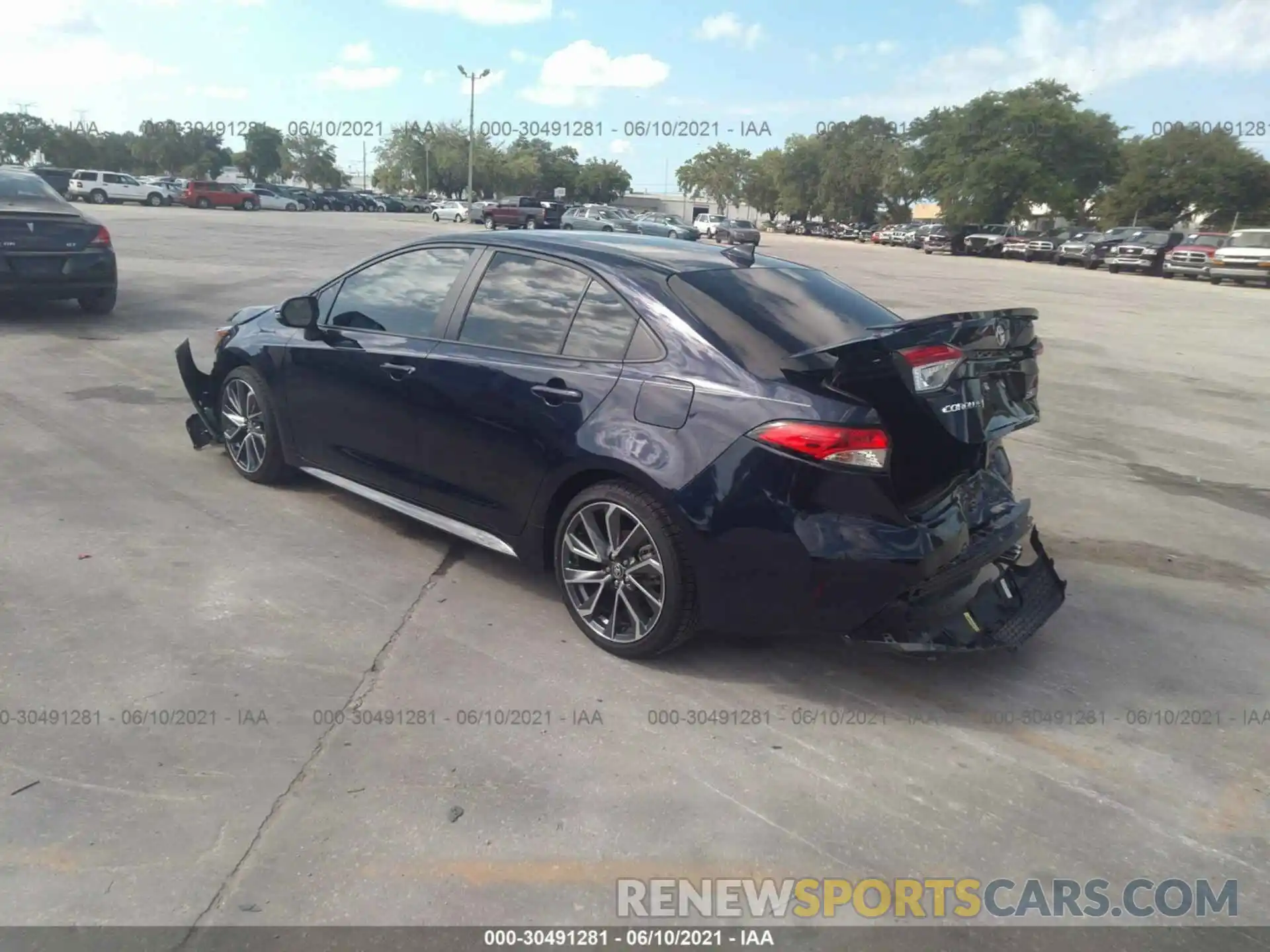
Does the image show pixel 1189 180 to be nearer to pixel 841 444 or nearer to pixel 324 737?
pixel 841 444

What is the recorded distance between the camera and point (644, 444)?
3.69 meters

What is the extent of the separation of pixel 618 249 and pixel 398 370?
1248 millimetres

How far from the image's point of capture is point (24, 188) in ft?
35.0

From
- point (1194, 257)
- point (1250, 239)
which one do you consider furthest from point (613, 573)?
point (1194, 257)

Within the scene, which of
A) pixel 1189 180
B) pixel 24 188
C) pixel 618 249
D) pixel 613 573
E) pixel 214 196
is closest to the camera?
pixel 613 573

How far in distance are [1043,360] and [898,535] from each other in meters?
9.90

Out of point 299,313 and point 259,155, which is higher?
point 259,155

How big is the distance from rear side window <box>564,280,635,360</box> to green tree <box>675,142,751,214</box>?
384 feet

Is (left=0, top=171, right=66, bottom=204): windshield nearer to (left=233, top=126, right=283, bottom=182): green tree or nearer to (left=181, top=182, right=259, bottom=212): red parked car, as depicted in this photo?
(left=181, top=182, right=259, bottom=212): red parked car

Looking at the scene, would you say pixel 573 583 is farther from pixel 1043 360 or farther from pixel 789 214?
pixel 789 214

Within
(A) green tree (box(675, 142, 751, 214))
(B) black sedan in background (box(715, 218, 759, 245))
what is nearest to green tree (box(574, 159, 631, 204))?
(A) green tree (box(675, 142, 751, 214))

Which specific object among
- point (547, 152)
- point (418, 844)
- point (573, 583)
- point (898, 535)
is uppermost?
point (547, 152)

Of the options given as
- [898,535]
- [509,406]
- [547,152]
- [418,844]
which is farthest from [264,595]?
[547,152]

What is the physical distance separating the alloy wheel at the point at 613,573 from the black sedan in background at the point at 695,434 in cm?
1
